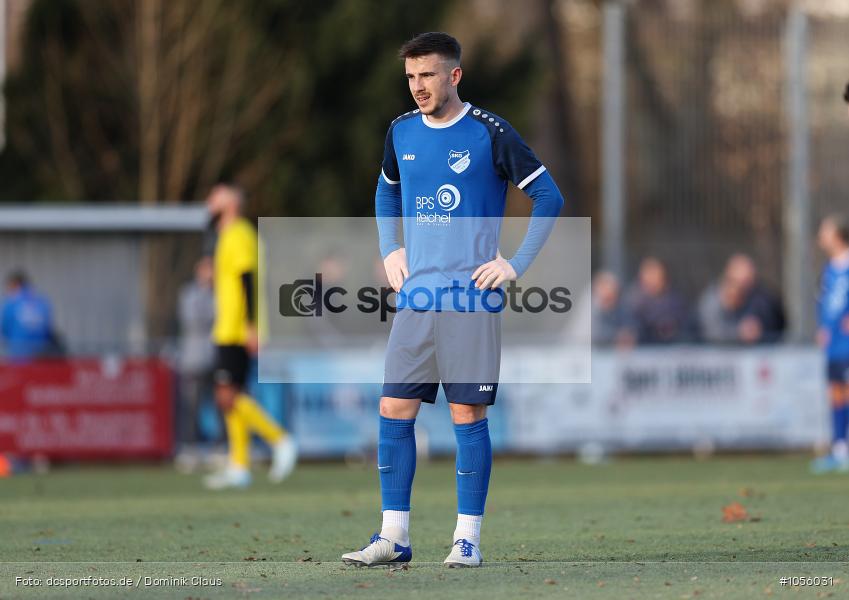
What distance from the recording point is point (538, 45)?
25750mm

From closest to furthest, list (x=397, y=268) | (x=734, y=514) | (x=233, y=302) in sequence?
(x=397, y=268) < (x=734, y=514) < (x=233, y=302)

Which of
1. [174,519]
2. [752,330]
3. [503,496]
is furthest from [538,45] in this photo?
[174,519]

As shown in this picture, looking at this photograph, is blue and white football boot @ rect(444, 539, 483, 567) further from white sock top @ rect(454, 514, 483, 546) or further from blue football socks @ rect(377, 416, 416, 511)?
blue football socks @ rect(377, 416, 416, 511)

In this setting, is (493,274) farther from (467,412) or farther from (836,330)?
(836,330)

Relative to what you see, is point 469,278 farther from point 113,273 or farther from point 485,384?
point 113,273

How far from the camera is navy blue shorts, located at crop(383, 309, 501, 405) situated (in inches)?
283

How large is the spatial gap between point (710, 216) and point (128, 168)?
10096 mm

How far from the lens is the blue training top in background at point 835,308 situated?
50.4 ft

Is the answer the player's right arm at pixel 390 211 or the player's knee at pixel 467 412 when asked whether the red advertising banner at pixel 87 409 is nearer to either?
the player's right arm at pixel 390 211

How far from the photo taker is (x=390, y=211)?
761 cm

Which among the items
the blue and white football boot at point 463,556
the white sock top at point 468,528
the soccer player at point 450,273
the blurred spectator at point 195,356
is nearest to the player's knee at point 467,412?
the soccer player at point 450,273

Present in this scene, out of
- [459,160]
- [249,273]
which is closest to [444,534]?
[459,160]

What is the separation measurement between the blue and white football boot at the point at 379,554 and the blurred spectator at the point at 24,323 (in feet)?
34.8

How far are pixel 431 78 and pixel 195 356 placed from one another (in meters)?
10.8
